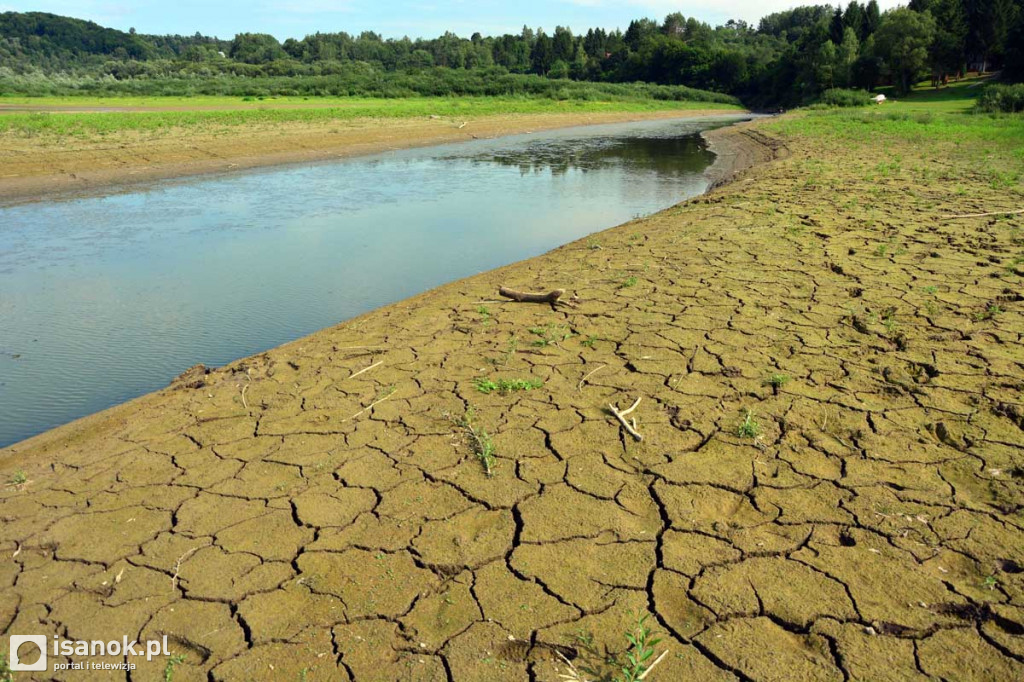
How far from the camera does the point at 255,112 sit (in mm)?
24500

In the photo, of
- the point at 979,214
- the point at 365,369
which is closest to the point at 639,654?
the point at 365,369

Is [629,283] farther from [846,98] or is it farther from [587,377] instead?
[846,98]

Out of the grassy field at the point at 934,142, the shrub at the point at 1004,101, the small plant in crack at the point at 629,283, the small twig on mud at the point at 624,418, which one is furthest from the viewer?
the shrub at the point at 1004,101

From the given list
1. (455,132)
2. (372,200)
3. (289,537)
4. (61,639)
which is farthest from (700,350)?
(455,132)

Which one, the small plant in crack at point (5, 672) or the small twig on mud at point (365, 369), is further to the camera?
the small twig on mud at point (365, 369)

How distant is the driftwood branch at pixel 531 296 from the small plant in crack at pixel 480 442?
2045 millimetres

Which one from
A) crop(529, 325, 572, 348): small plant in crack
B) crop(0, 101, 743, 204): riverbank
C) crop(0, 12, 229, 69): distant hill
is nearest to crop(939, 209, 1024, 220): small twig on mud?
crop(529, 325, 572, 348): small plant in crack

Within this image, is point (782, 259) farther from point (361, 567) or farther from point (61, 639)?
point (61, 639)

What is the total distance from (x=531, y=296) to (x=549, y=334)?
2.93 ft

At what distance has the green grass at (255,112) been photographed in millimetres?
18375

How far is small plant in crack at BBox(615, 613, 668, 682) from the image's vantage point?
200 cm

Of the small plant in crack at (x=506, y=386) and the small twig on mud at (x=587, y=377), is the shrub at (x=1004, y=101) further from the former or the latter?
the small plant in crack at (x=506, y=386)

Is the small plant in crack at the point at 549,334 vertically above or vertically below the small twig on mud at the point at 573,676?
above

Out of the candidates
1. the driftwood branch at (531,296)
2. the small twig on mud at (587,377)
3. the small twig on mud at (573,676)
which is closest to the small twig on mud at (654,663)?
the small twig on mud at (573,676)
